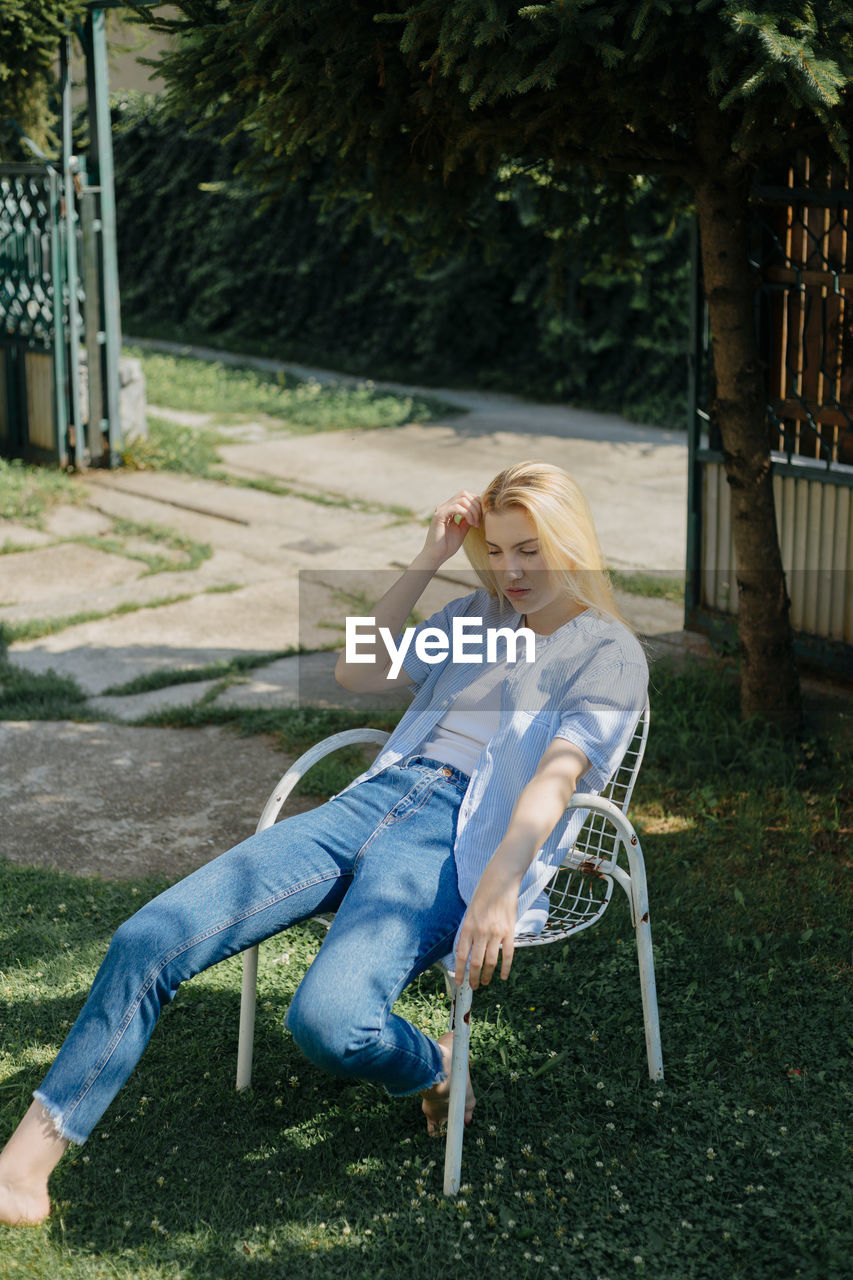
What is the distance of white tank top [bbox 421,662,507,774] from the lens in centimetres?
289

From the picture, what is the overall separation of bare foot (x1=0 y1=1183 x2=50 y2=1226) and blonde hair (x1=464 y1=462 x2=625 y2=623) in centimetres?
156

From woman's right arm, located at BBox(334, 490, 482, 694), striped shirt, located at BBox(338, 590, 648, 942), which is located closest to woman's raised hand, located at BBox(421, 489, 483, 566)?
woman's right arm, located at BBox(334, 490, 482, 694)

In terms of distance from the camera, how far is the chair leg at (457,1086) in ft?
7.97

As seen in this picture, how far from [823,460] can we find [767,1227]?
339 cm

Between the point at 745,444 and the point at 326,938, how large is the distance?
8.45ft

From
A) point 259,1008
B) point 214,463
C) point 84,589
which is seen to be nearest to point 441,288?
point 214,463

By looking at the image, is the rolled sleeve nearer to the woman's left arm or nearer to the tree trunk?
the woman's left arm

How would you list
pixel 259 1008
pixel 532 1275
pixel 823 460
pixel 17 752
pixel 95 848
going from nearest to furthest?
1. pixel 532 1275
2. pixel 259 1008
3. pixel 95 848
4. pixel 17 752
5. pixel 823 460

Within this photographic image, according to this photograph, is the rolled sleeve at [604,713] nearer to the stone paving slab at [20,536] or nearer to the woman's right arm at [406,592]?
the woman's right arm at [406,592]

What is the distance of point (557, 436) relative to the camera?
1090cm

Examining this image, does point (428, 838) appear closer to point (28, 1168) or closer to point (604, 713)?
point (604, 713)

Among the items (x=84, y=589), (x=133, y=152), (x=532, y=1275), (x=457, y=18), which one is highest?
(x=133, y=152)

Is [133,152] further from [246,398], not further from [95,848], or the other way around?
[95,848]

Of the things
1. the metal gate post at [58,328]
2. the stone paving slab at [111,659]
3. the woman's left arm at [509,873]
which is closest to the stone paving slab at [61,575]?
the stone paving slab at [111,659]
